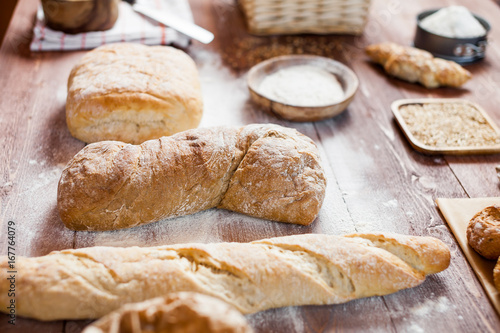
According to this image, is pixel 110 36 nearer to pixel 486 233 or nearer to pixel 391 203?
pixel 391 203

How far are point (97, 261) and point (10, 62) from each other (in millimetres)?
1501

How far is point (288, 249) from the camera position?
1.25 meters

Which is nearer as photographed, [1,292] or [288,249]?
[1,292]

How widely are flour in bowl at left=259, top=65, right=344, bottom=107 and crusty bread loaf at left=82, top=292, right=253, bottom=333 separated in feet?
3.91

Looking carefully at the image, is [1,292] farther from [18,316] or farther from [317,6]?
[317,6]

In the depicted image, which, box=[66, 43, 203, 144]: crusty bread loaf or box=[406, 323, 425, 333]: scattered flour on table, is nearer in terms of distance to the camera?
box=[406, 323, 425, 333]: scattered flour on table

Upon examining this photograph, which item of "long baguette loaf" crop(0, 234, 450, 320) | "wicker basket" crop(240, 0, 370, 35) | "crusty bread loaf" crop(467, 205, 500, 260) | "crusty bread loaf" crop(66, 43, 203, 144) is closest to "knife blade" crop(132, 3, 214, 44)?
"wicker basket" crop(240, 0, 370, 35)

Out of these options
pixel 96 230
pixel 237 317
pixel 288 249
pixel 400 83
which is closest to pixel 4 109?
pixel 96 230

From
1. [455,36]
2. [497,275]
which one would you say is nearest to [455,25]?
[455,36]

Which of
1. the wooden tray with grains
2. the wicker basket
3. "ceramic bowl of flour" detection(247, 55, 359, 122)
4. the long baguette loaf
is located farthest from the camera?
the wicker basket

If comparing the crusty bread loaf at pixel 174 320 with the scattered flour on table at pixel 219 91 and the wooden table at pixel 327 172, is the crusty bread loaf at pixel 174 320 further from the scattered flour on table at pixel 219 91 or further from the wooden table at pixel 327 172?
the scattered flour on table at pixel 219 91

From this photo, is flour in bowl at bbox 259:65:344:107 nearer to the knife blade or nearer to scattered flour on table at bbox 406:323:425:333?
the knife blade

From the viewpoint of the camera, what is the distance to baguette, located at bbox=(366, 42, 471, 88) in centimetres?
214

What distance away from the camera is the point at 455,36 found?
2.28 metres
